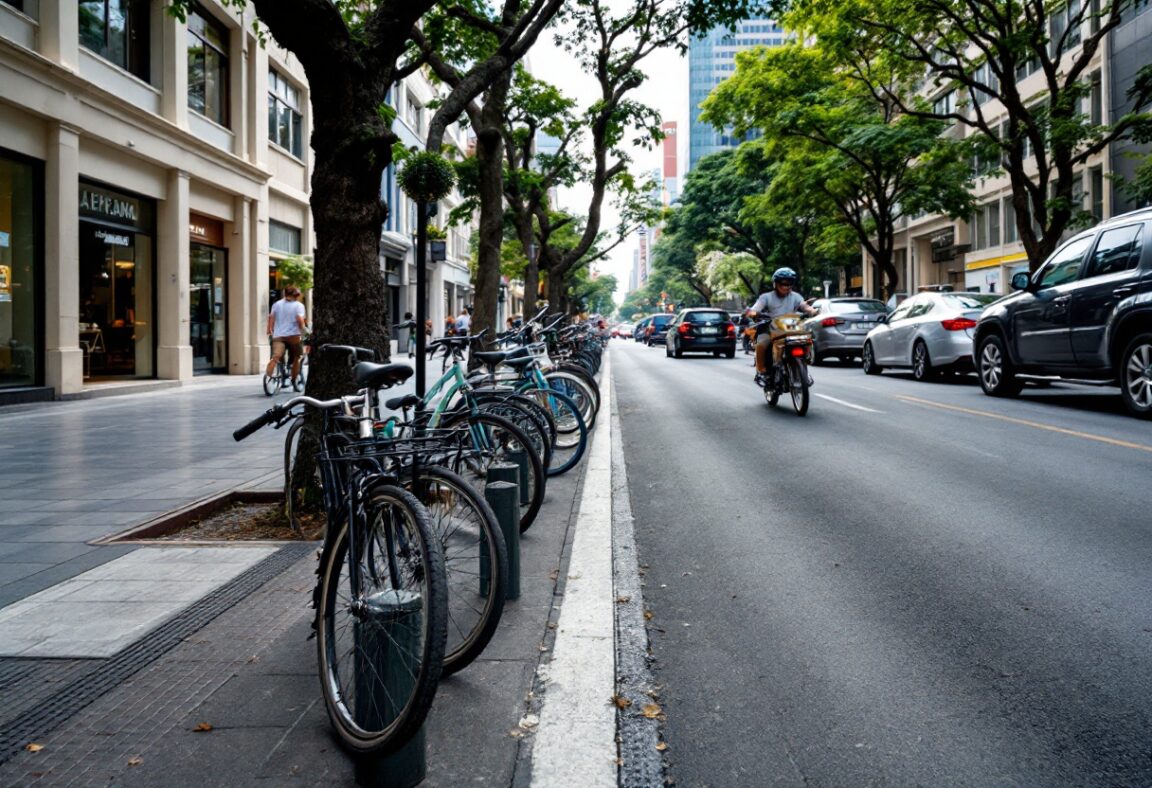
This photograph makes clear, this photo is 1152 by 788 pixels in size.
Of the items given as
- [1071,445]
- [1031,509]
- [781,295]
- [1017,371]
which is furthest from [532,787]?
[1017,371]

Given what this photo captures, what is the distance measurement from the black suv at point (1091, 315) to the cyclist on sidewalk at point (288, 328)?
11048 mm

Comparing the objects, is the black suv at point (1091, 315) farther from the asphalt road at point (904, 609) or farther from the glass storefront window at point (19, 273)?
the glass storefront window at point (19, 273)

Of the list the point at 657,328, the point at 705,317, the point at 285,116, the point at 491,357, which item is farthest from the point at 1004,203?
the point at 491,357

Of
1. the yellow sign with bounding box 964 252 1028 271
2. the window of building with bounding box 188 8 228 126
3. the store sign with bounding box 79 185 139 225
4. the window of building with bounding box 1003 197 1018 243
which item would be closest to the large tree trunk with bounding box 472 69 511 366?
the store sign with bounding box 79 185 139 225

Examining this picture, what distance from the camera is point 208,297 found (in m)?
22.0

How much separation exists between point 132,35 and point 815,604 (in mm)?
18309

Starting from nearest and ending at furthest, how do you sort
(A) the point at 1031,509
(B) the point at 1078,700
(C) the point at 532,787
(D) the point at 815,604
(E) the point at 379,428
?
(C) the point at 532,787
(B) the point at 1078,700
(E) the point at 379,428
(D) the point at 815,604
(A) the point at 1031,509

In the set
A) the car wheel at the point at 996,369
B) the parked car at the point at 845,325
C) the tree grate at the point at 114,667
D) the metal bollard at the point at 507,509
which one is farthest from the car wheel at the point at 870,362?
the tree grate at the point at 114,667

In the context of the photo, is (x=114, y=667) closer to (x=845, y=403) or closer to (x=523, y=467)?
(x=523, y=467)

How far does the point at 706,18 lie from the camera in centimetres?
1391

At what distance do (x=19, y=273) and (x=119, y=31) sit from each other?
219 inches

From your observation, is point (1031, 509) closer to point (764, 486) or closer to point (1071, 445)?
point (764, 486)

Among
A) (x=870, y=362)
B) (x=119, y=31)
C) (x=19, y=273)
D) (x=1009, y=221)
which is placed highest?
(x=119, y=31)

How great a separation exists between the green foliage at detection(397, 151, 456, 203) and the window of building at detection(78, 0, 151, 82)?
942cm
